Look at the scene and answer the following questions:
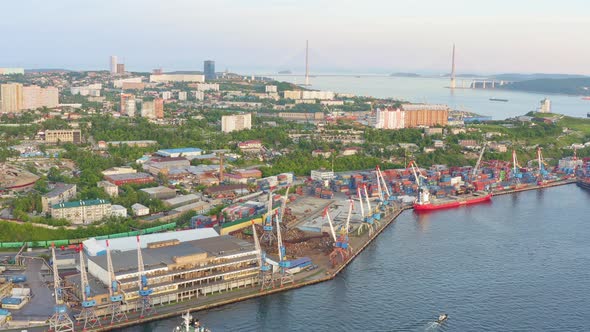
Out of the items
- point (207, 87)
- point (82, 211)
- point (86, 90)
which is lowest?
point (82, 211)

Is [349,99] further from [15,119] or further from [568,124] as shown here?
[15,119]

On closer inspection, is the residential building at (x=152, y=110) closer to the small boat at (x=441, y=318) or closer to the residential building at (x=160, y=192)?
the residential building at (x=160, y=192)

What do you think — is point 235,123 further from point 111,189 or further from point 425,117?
point 111,189

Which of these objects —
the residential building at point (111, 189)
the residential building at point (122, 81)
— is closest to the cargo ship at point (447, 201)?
the residential building at point (111, 189)

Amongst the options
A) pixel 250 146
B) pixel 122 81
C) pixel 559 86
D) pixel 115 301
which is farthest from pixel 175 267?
pixel 559 86

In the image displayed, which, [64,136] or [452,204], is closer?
[452,204]

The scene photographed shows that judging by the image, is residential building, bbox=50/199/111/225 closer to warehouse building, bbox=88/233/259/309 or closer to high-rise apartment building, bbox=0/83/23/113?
warehouse building, bbox=88/233/259/309

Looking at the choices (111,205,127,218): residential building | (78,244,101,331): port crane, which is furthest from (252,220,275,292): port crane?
(111,205,127,218): residential building

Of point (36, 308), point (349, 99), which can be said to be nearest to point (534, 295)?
point (36, 308)
